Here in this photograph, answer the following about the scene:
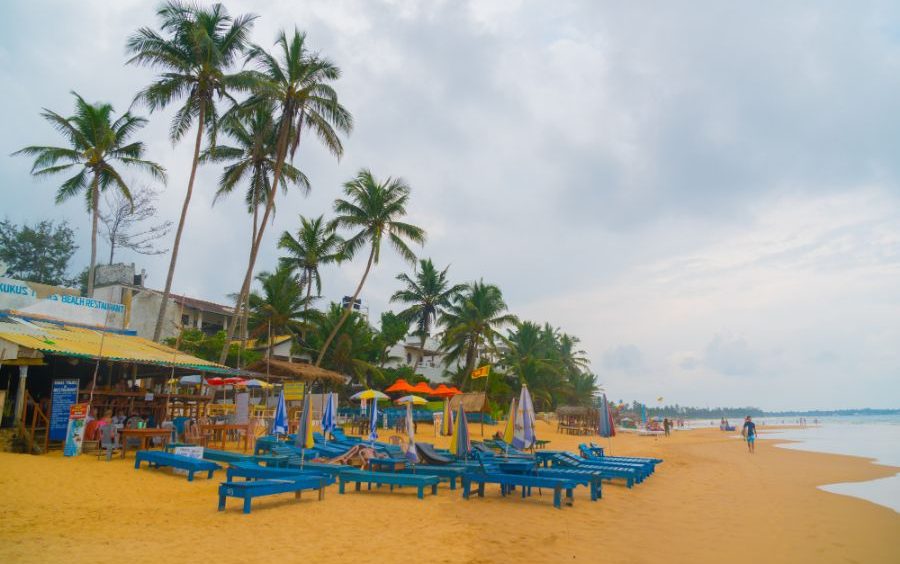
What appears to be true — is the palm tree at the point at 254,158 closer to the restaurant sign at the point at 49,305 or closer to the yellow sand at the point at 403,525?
the restaurant sign at the point at 49,305

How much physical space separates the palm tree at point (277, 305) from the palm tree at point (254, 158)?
18.1 feet

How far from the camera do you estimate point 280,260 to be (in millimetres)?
34344

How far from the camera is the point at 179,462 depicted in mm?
11109

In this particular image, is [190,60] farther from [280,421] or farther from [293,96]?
[280,421]

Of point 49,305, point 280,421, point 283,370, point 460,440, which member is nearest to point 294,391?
point 283,370

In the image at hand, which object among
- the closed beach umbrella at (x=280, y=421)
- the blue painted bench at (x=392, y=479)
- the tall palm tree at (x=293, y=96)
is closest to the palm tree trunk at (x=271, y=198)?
the tall palm tree at (x=293, y=96)

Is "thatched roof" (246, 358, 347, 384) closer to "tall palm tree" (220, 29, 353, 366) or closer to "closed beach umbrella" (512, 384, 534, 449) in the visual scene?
"tall palm tree" (220, 29, 353, 366)

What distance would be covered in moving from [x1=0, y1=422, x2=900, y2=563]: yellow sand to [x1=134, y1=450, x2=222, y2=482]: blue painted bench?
27cm

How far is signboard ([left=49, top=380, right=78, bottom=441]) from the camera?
46.2ft

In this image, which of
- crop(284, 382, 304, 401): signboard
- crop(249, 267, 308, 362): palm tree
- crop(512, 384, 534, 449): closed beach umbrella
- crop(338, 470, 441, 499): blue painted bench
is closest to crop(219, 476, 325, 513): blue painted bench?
crop(338, 470, 441, 499): blue painted bench

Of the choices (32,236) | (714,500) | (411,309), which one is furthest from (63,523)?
(32,236)

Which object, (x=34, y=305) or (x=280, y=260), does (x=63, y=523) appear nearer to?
(x=34, y=305)

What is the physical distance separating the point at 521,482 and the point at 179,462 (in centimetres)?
693

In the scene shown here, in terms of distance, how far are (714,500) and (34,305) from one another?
21.2 metres
